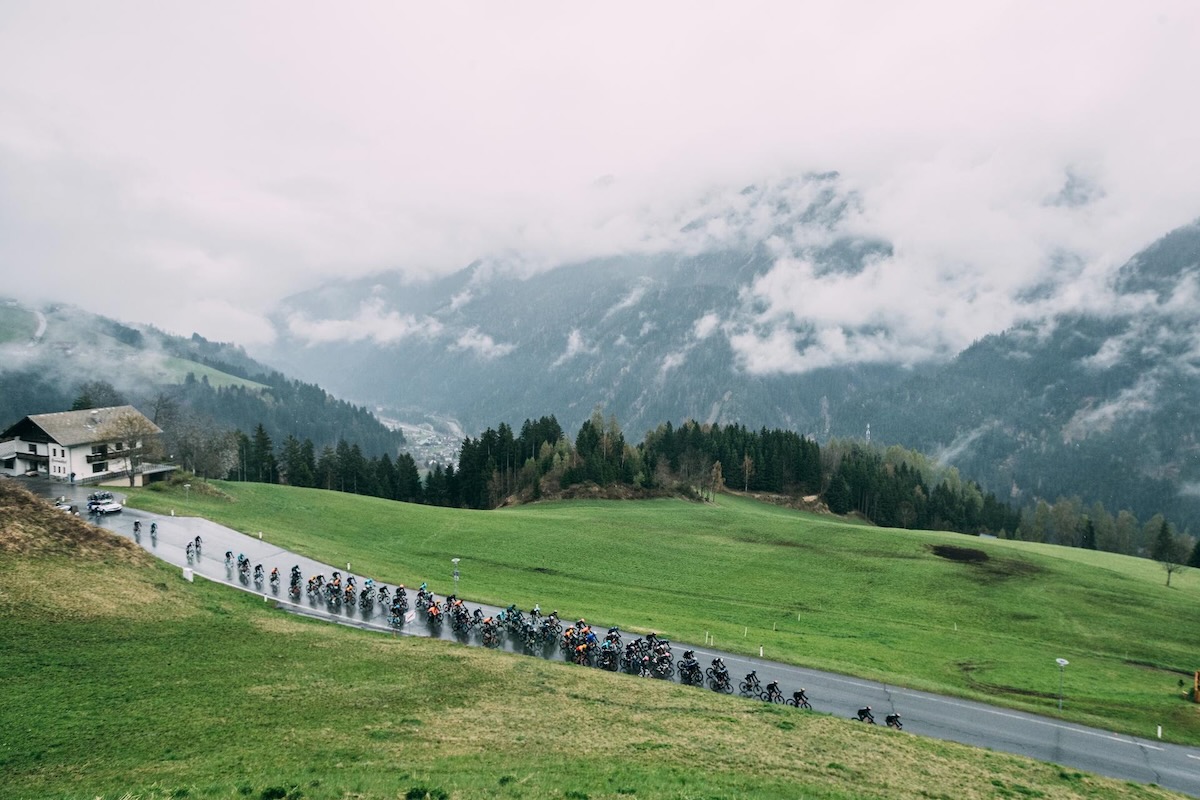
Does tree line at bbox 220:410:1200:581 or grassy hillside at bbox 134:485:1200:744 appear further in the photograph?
tree line at bbox 220:410:1200:581

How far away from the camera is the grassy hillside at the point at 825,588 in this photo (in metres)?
47.5

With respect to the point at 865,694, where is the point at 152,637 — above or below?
above

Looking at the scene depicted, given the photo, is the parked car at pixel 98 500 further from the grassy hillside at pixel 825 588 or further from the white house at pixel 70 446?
the white house at pixel 70 446

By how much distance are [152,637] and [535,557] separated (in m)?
43.2

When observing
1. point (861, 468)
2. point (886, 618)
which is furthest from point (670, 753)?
point (861, 468)

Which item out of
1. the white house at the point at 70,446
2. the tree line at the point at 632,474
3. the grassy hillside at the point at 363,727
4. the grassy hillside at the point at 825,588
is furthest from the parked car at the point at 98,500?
Result: the tree line at the point at 632,474

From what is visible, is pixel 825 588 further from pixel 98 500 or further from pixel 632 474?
pixel 98 500

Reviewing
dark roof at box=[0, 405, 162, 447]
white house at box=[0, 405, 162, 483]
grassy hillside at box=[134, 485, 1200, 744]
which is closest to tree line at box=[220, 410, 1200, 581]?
grassy hillside at box=[134, 485, 1200, 744]

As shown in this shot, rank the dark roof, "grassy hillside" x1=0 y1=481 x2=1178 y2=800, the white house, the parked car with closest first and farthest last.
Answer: "grassy hillside" x1=0 y1=481 x2=1178 y2=800
the parked car
the dark roof
the white house

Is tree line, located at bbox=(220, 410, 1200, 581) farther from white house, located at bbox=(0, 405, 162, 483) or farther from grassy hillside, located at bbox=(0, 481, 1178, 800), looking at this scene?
grassy hillside, located at bbox=(0, 481, 1178, 800)

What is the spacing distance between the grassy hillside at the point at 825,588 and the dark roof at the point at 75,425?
15823mm

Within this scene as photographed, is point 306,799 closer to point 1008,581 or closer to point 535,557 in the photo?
point 535,557

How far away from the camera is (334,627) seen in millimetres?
42938

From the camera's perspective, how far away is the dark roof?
8494cm
